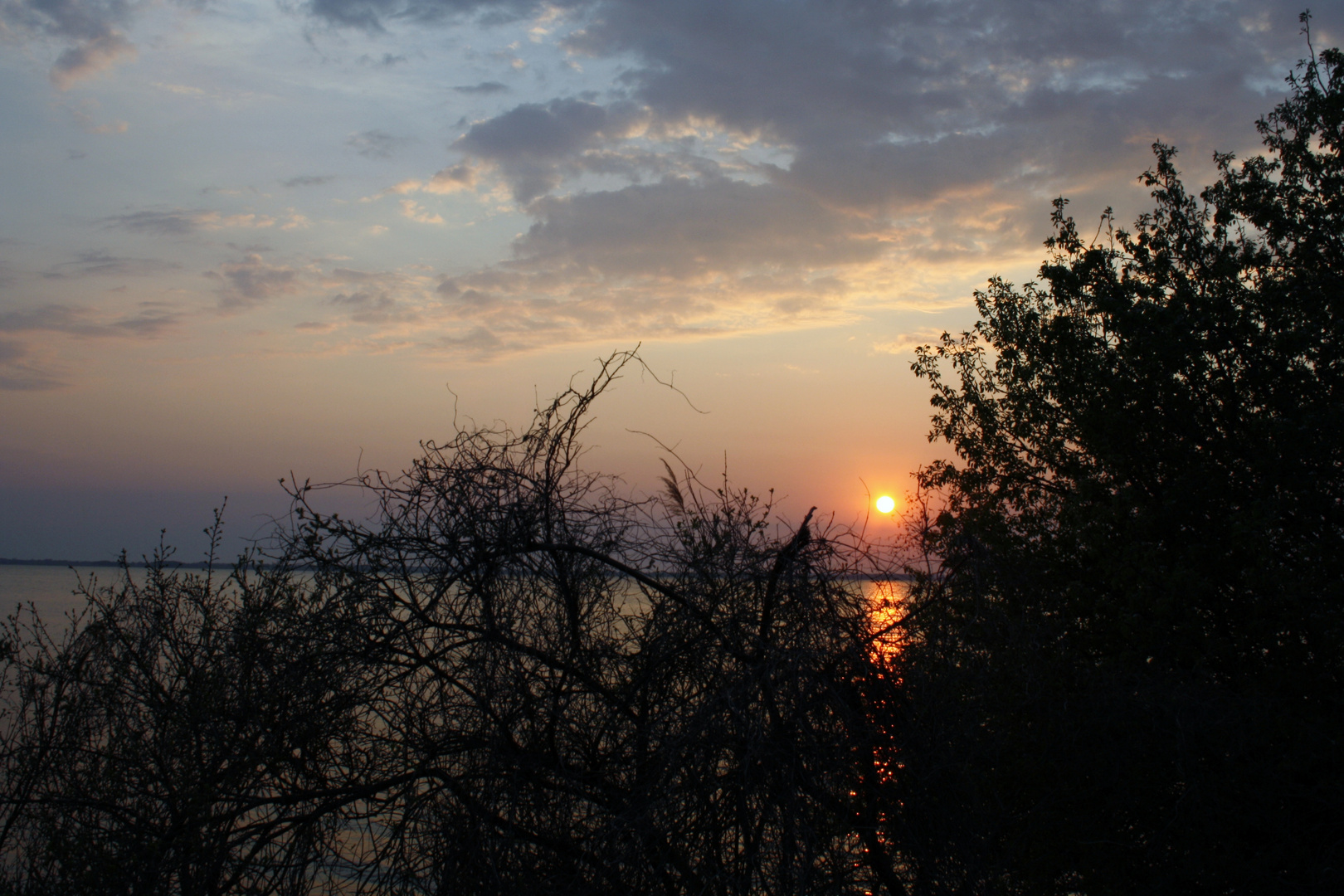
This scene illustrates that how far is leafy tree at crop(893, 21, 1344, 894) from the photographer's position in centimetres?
1091

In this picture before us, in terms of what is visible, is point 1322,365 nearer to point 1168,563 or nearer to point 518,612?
point 1168,563

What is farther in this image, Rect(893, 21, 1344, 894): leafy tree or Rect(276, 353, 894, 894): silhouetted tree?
Rect(893, 21, 1344, 894): leafy tree

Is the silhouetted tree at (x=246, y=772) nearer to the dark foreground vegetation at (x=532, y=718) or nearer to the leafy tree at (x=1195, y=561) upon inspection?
the dark foreground vegetation at (x=532, y=718)

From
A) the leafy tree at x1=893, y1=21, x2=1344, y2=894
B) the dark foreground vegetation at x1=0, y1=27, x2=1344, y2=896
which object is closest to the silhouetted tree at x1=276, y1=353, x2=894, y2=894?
the dark foreground vegetation at x1=0, y1=27, x2=1344, y2=896

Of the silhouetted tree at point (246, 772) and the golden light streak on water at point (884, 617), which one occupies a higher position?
the golden light streak on water at point (884, 617)

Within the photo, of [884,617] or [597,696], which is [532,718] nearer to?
[597,696]

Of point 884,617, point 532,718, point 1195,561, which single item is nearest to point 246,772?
point 532,718

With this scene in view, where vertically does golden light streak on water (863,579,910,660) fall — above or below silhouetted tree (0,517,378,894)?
above

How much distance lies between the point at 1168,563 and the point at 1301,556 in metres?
2.11

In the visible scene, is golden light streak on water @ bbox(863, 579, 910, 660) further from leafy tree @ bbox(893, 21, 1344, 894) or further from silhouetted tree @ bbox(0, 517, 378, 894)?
leafy tree @ bbox(893, 21, 1344, 894)

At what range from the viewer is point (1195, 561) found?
12.2 meters

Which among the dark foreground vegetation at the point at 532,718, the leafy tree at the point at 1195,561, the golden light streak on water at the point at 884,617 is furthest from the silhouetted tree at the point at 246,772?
the leafy tree at the point at 1195,561

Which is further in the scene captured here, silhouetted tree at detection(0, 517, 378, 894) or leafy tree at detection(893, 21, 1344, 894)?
leafy tree at detection(893, 21, 1344, 894)

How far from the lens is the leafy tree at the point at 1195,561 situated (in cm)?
1091
